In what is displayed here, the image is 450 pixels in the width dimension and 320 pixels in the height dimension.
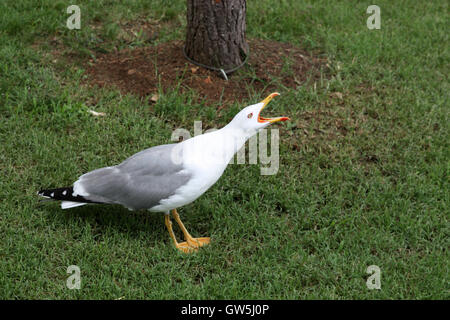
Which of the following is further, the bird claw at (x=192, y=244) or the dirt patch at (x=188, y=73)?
the dirt patch at (x=188, y=73)

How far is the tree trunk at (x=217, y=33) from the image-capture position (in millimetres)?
5047

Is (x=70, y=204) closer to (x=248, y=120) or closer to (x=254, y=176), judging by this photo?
(x=248, y=120)

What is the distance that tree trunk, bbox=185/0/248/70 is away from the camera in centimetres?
505

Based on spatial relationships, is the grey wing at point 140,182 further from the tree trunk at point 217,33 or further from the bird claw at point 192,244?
the tree trunk at point 217,33

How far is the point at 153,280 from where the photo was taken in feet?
11.7

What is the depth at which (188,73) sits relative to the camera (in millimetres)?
5301

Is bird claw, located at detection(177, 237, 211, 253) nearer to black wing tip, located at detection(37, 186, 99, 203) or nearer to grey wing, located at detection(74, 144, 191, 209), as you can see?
grey wing, located at detection(74, 144, 191, 209)

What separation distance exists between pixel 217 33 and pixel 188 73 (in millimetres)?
507

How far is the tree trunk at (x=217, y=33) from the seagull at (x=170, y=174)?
175 centimetres

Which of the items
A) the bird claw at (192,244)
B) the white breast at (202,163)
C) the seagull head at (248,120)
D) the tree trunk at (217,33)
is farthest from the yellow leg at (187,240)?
the tree trunk at (217,33)

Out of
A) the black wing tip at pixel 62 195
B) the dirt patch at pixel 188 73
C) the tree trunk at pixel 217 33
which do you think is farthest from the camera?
the dirt patch at pixel 188 73

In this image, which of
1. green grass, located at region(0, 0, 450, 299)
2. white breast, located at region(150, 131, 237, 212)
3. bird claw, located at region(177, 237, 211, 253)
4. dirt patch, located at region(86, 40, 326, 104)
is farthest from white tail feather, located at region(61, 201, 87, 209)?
dirt patch, located at region(86, 40, 326, 104)

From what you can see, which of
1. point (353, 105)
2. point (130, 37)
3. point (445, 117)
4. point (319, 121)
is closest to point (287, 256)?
point (319, 121)

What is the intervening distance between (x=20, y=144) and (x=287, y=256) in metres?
2.59
